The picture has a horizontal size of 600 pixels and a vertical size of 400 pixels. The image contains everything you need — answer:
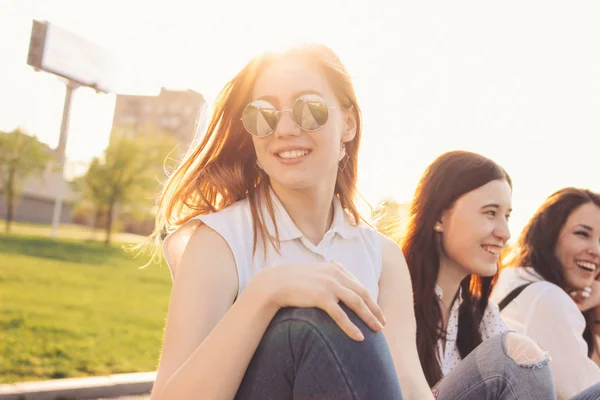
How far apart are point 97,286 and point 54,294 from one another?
2859mm

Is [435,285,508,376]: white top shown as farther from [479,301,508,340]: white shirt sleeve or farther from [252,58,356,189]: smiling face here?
[252,58,356,189]: smiling face

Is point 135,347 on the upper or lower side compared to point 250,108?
lower

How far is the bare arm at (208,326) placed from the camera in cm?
171

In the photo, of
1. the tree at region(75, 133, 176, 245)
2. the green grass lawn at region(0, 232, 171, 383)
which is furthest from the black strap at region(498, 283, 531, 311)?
the tree at region(75, 133, 176, 245)

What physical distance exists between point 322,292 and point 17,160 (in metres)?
37.8

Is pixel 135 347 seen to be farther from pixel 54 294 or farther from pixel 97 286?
pixel 97 286

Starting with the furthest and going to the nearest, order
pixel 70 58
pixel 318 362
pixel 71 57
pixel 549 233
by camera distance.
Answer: pixel 71 57
pixel 70 58
pixel 549 233
pixel 318 362

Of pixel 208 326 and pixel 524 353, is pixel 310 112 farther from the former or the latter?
pixel 524 353

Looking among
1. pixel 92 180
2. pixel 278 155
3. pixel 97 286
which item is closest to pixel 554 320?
pixel 278 155

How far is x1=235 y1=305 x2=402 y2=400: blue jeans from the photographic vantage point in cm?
160

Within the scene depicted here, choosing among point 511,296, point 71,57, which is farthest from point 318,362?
point 71,57

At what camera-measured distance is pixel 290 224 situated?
236cm

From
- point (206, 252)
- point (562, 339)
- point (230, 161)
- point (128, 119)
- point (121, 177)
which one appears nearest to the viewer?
point (206, 252)

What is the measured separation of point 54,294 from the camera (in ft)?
47.2
